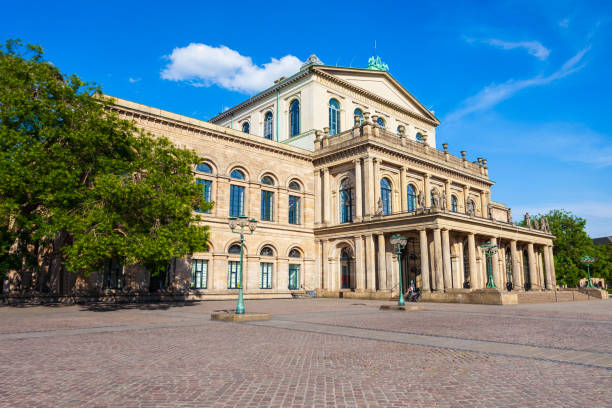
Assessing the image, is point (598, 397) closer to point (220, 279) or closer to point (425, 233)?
point (425, 233)

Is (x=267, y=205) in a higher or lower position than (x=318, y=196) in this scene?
lower

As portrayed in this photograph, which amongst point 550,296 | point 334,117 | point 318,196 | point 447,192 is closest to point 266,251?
point 318,196

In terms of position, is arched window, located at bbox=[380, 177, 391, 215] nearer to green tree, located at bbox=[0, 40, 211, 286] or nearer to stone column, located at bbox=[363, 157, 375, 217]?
stone column, located at bbox=[363, 157, 375, 217]

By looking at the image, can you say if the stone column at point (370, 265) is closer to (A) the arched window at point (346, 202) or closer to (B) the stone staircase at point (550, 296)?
(A) the arched window at point (346, 202)

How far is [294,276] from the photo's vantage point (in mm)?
39312

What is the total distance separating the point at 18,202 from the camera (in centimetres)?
2161

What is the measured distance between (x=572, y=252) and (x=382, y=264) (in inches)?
1668

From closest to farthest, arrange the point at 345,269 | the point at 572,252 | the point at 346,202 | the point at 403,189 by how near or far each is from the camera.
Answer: the point at 345,269
the point at 346,202
the point at 403,189
the point at 572,252

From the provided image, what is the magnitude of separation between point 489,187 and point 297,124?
84.0ft

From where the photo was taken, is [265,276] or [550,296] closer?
[550,296]

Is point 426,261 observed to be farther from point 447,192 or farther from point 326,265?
point 447,192

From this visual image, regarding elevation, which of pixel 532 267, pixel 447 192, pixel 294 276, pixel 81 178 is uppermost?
pixel 447 192

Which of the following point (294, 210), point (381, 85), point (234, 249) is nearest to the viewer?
point (234, 249)

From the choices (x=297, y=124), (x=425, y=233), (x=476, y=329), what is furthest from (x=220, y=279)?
(x=476, y=329)
